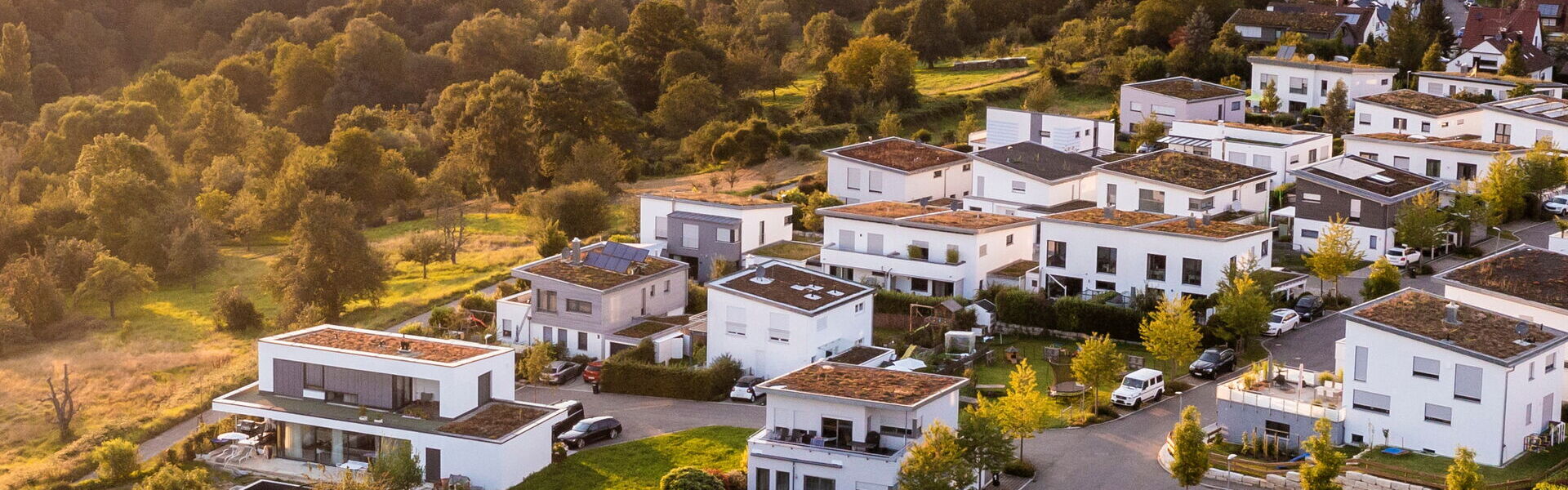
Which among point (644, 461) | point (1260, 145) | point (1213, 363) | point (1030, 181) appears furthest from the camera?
point (1260, 145)

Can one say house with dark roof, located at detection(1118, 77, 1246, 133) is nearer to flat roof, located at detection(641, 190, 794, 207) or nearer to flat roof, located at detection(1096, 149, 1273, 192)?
flat roof, located at detection(1096, 149, 1273, 192)

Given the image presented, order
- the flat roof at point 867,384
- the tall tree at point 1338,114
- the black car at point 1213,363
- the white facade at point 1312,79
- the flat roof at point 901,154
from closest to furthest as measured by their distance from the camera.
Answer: the flat roof at point 867,384 < the black car at point 1213,363 < the flat roof at point 901,154 < the tall tree at point 1338,114 < the white facade at point 1312,79

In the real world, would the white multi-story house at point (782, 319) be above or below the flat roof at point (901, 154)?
below

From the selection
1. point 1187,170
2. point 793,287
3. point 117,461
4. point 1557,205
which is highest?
point 1187,170

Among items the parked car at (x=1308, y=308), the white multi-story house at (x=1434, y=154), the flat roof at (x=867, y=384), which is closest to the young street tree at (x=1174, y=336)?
the parked car at (x=1308, y=308)

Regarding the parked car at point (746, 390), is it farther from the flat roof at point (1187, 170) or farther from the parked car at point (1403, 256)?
the parked car at point (1403, 256)

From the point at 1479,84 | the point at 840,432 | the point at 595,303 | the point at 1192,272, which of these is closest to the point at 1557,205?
the point at 1192,272

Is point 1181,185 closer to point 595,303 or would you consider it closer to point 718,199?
point 718,199

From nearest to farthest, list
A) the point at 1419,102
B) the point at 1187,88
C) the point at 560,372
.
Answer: the point at 560,372
the point at 1419,102
the point at 1187,88
